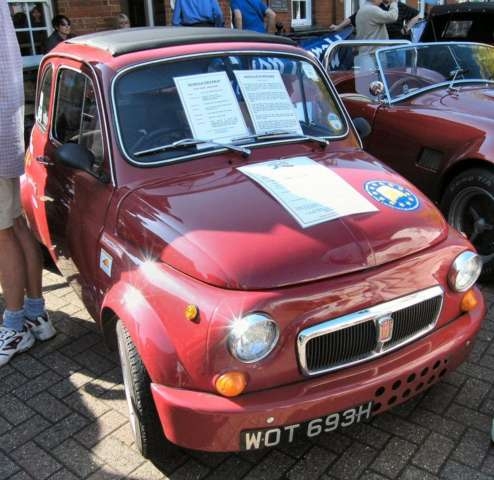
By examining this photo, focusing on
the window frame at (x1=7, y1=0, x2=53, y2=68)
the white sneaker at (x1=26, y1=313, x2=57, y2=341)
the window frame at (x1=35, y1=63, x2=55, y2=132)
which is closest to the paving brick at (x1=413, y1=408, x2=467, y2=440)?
the white sneaker at (x1=26, y1=313, x2=57, y2=341)

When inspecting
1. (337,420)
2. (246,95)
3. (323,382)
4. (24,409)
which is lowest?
(24,409)

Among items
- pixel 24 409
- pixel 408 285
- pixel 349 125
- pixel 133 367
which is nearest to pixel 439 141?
pixel 349 125

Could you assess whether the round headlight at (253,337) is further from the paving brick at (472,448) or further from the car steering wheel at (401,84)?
the car steering wheel at (401,84)

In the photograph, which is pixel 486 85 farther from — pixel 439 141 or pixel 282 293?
pixel 282 293

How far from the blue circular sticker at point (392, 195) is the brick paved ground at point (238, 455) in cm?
100

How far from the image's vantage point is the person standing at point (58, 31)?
727 centimetres

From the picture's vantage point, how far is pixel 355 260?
243 cm

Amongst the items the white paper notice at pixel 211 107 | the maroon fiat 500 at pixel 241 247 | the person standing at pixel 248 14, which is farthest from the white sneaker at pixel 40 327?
the person standing at pixel 248 14

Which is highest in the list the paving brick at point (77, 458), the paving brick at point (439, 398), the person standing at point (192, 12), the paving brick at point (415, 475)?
the person standing at point (192, 12)

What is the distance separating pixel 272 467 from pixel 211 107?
5.85 ft

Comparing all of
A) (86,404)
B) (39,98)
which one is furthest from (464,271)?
(39,98)

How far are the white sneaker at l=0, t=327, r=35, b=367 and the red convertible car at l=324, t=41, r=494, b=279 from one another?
304 cm

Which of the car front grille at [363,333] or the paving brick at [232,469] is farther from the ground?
the car front grille at [363,333]

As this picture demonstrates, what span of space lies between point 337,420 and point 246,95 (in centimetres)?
176
